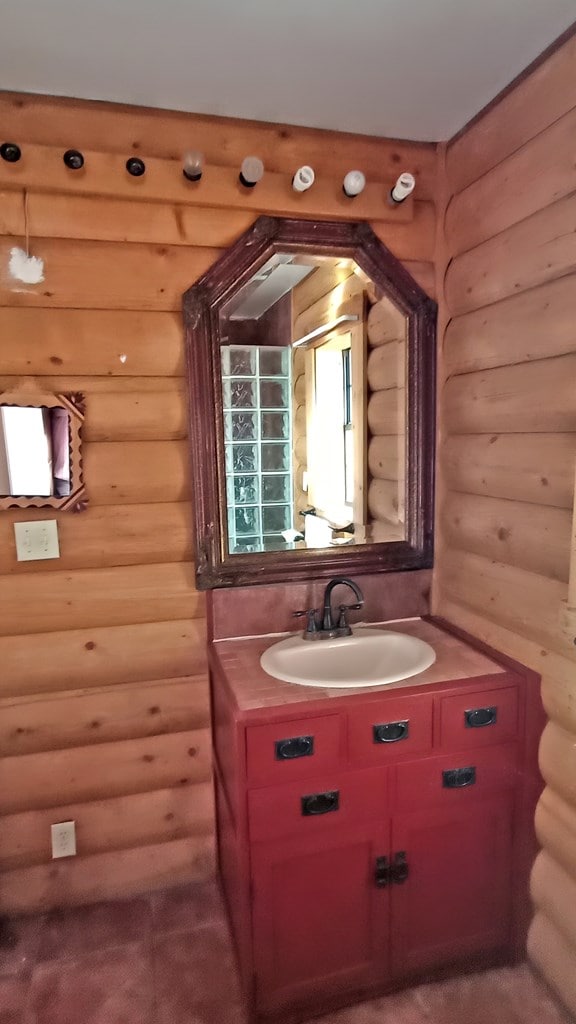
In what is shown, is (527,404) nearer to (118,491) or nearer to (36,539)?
(118,491)

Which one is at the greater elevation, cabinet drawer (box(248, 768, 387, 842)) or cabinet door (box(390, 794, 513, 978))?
cabinet drawer (box(248, 768, 387, 842))

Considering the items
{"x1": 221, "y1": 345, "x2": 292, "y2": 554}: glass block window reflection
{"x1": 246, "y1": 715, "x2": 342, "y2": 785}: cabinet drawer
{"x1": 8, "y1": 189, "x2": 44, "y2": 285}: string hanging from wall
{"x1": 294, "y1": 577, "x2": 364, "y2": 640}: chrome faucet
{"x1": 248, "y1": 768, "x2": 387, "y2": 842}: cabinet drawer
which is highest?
{"x1": 8, "y1": 189, "x2": 44, "y2": 285}: string hanging from wall

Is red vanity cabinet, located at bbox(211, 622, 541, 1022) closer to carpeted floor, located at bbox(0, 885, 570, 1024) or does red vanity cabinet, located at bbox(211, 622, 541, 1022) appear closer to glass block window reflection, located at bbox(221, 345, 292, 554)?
carpeted floor, located at bbox(0, 885, 570, 1024)

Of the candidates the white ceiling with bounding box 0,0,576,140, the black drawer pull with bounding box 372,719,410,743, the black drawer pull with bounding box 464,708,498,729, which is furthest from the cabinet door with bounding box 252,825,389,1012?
the white ceiling with bounding box 0,0,576,140

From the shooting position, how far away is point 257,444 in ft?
5.63

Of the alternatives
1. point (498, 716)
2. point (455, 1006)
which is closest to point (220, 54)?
point (498, 716)

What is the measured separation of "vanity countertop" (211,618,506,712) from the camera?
4.55 ft

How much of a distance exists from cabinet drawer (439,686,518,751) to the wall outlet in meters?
1.11

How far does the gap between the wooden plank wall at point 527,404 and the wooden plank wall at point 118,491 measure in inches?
10.3

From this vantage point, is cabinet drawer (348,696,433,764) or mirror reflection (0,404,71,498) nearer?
cabinet drawer (348,696,433,764)

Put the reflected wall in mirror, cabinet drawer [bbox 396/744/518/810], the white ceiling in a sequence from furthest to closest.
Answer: the reflected wall in mirror → cabinet drawer [bbox 396/744/518/810] → the white ceiling

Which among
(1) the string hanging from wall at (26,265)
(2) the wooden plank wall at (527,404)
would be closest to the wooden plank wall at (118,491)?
(1) the string hanging from wall at (26,265)

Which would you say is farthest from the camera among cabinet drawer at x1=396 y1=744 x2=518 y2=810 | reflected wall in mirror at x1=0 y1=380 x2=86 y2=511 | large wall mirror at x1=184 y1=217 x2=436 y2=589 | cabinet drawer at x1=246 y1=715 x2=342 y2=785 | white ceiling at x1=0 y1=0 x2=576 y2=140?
large wall mirror at x1=184 y1=217 x2=436 y2=589

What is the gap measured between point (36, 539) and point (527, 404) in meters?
1.32
